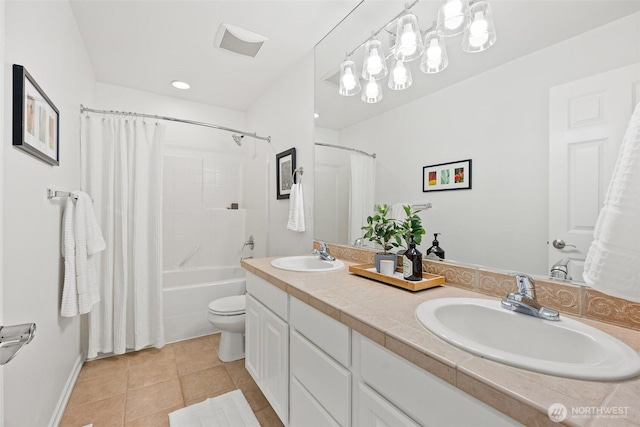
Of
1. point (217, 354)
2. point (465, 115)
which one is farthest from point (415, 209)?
point (217, 354)

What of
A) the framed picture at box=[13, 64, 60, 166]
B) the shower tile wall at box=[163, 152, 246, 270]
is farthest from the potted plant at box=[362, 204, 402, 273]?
the shower tile wall at box=[163, 152, 246, 270]

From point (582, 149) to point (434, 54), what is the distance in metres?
0.73

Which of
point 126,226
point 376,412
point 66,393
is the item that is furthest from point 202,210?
point 376,412

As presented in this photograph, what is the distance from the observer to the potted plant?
1368 millimetres

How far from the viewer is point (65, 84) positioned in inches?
65.2

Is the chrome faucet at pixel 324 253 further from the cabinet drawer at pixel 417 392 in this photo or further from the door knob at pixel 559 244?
the door knob at pixel 559 244

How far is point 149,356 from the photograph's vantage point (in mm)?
2281

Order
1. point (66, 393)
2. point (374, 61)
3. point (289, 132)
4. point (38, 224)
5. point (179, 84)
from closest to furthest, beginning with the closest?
point (38, 224)
point (374, 61)
point (66, 393)
point (289, 132)
point (179, 84)

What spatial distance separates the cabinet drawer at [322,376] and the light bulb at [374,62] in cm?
143

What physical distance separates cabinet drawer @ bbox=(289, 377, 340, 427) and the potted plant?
24.3 inches

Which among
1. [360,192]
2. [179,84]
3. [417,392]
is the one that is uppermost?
[179,84]

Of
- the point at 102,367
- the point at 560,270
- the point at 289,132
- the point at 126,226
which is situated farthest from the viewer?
the point at 289,132

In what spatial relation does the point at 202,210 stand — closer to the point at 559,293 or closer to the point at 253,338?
the point at 253,338

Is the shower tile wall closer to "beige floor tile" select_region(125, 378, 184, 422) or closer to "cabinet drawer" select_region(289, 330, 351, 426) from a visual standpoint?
"beige floor tile" select_region(125, 378, 184, 422)
